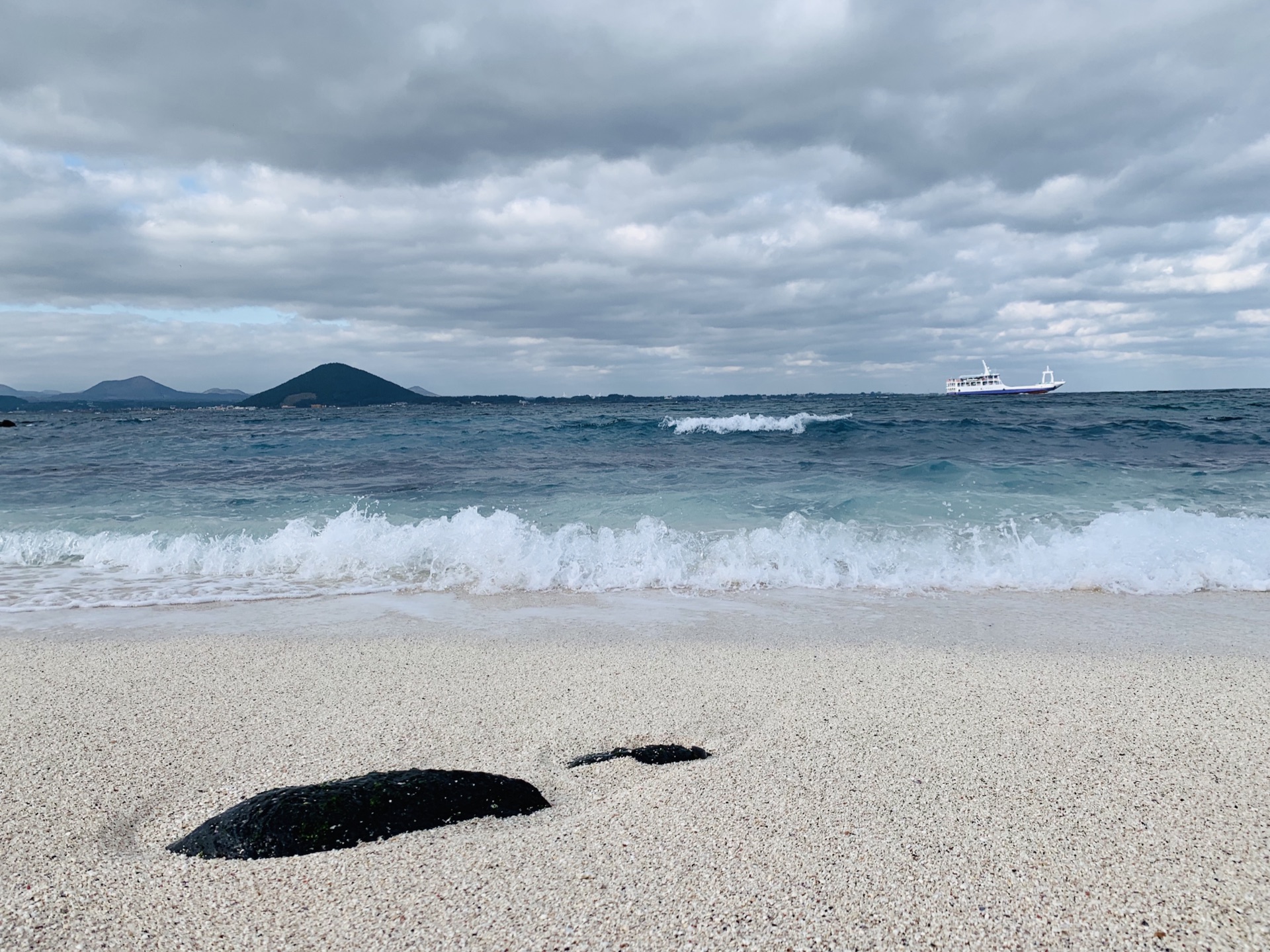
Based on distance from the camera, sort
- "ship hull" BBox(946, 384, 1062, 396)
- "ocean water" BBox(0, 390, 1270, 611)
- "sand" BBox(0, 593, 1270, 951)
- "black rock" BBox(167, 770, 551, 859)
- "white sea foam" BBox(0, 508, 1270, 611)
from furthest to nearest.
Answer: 1. "ship hull" BBox(946, 384, 1062, 396)
2. "ocean water" BBox(0, 390, 1270, 611)
3. "white sea foam" BBox(0, 508, 1270, 611)
4. "black rock" BBox(167, 770, 551, 859)
5. "sand" BBox(0, 593, 1270, 951)

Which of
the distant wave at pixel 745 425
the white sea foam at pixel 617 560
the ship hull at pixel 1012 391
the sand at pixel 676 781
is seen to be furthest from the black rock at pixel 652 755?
the ship hull at pixel 1012 391

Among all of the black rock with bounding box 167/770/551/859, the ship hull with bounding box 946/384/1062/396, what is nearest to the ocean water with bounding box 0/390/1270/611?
the black rock with bounding box 167/770/551/859

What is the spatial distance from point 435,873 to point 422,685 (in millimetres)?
1877

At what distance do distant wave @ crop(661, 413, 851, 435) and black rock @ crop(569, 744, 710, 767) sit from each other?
73.6ft

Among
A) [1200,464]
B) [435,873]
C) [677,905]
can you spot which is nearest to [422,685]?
[435,873]

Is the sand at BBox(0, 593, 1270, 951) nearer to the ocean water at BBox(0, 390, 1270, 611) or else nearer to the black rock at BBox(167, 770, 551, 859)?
the black rock at BBox(167, 770, 551, 859)

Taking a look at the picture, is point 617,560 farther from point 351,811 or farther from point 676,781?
point 351,811

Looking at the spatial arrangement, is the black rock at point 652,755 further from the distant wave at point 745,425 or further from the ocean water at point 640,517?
the distant wave at point 745,425

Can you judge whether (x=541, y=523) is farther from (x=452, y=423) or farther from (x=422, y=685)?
(x=452, y=423)

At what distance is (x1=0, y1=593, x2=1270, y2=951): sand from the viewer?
6.31 feet

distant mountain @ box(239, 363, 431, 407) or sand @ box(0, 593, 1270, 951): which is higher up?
distant mountain @ box(239, 363, 431, 407)

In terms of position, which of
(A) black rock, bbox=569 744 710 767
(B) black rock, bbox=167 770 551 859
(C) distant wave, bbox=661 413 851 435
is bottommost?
(A) black rock, bbox=569 744 710 767

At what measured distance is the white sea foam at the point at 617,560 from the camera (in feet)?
21.1

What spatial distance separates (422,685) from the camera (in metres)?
3.91
